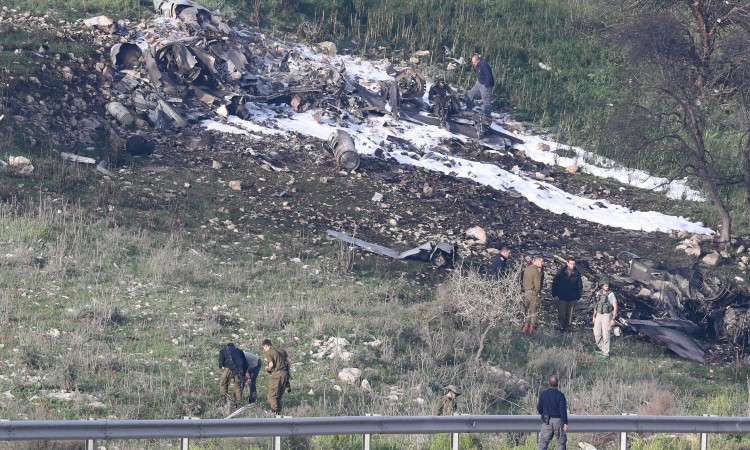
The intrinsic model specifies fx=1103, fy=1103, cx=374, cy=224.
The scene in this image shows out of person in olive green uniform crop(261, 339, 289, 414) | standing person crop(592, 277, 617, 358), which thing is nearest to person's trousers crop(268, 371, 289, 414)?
person in olive green uniform crop(261, 339, 289, 414)

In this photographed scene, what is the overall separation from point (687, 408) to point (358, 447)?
4.77 metres

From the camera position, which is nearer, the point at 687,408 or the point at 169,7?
the point at 687,408

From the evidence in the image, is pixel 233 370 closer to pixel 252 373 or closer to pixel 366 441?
pixel 252 373

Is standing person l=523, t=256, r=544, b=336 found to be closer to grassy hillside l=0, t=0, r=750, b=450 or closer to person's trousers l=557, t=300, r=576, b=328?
grassy hillside l=0, t=0, r=750, b=450

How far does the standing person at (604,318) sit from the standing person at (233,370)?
228 inches

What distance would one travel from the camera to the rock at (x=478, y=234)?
62.2 feet

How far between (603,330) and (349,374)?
4317mm

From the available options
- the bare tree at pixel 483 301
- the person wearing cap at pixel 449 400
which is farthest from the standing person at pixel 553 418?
the bare tree at pixel 483 301

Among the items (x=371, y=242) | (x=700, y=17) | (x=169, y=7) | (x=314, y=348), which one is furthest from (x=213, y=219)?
(x=700, y=17)

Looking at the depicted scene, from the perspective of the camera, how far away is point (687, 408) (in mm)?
13281

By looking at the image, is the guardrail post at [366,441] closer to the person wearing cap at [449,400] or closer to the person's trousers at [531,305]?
the person wearing cap at [449,400]

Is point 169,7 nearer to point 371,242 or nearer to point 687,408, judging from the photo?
point 371,242

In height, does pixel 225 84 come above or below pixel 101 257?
above

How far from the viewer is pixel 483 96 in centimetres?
2455
